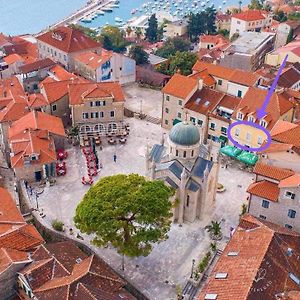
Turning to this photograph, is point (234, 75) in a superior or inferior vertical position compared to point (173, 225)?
superior

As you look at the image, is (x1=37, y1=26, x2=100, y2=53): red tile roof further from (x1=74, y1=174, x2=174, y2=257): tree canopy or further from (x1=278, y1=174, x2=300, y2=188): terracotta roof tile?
(x1=278, y1=174, x2=300, y2=188): terracotta roof tile

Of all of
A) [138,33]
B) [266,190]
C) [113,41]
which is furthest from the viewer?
[138,33]

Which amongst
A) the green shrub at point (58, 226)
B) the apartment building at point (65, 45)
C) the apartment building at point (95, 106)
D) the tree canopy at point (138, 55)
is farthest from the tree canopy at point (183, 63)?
the green shrub at point (58, 226)

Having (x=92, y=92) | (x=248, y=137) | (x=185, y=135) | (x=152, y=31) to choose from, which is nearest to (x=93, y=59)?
(x=92, y=92)

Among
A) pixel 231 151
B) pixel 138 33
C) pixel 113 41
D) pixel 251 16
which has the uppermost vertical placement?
pixel 251 16

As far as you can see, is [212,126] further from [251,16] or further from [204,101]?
[251,16]

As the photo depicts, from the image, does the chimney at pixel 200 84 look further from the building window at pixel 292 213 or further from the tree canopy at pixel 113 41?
the tree canopy at pixel 113 41
